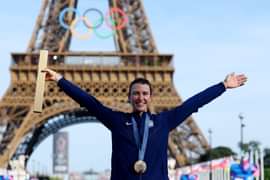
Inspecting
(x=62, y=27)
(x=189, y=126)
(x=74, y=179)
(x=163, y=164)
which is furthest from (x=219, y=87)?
(x=74, y=179)

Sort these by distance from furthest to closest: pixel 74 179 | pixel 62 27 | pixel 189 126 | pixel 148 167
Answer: pixel 74 179 < pixel 62 27 < pixel 189 126 < pixel 148 167

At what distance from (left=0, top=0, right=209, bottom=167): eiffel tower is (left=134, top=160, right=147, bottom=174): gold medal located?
36.7 m

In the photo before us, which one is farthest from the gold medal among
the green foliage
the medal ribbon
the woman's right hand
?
the green foliage

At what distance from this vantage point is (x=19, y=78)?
140 feet

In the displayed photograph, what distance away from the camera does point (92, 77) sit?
43.4 m

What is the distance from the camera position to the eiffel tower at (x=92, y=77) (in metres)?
41.7

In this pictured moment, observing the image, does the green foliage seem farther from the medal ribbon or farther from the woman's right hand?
the medal ribbon

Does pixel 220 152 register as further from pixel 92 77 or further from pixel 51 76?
pixel 51 76

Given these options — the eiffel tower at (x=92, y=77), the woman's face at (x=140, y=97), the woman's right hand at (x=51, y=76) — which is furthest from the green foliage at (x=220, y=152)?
the woman's face at (x=140, y=97)

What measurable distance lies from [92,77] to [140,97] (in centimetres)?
3925

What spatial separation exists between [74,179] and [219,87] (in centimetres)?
9488

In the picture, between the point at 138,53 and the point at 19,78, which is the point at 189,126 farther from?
the point at 19,78

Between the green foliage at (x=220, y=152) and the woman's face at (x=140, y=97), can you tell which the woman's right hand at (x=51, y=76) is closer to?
the woman's face at (x=140, y=97)

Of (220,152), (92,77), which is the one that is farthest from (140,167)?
(220,152)
